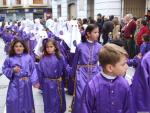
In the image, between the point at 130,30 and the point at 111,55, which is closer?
the point at 111,55

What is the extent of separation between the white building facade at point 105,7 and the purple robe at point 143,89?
560 inches

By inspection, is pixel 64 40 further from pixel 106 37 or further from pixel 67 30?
pixel 106 37

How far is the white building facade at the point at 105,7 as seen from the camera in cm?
2064

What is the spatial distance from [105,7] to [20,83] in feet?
57.3

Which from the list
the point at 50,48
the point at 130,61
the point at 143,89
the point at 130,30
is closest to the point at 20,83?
the point at 50,48

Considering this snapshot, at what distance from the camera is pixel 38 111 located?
25.1 ft

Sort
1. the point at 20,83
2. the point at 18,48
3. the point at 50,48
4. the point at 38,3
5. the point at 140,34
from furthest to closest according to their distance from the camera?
the point at 38,3
the point at 140,34
the point at 50,48
the point at 18,48
the point at 20,83

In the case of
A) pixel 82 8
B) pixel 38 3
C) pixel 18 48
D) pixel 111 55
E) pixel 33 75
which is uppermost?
pixel 38 3

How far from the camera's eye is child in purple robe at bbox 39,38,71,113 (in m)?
6.78

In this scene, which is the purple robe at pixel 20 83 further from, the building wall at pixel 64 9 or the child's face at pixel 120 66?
the building wall at pixel 64 9

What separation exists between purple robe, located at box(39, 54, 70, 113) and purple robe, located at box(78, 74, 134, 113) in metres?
3.09

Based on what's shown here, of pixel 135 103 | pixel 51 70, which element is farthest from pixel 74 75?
pixel 135 103

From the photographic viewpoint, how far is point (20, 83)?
6.41 m

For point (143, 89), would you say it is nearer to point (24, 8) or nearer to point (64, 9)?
point (64, 9)
